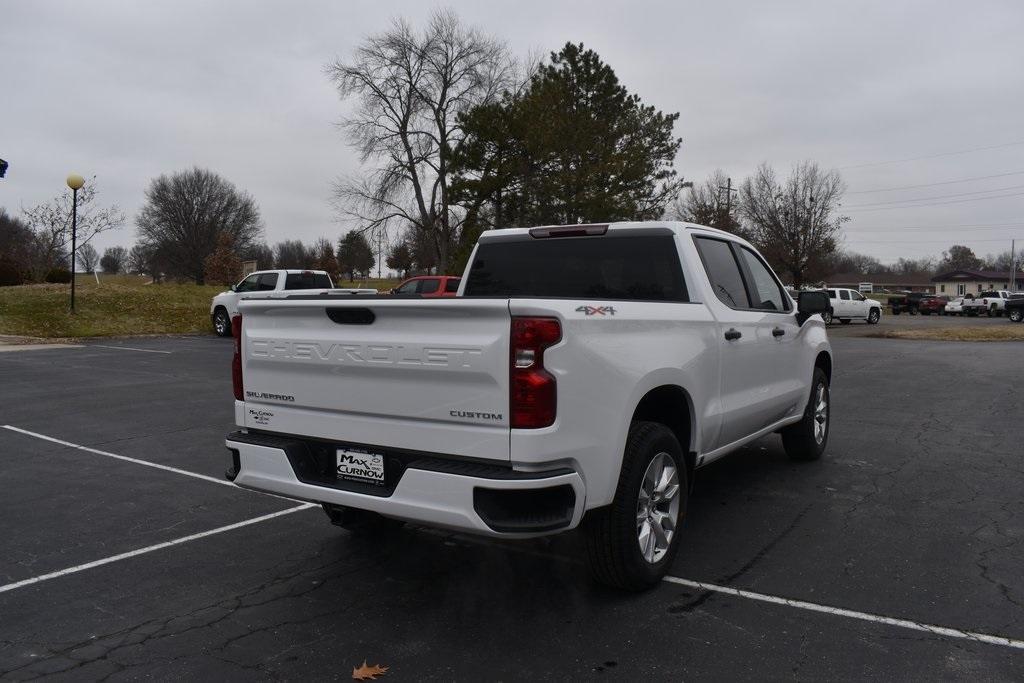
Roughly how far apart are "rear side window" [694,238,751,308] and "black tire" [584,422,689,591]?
141 cm

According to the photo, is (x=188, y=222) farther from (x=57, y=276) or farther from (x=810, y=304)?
(x=810, y=304)

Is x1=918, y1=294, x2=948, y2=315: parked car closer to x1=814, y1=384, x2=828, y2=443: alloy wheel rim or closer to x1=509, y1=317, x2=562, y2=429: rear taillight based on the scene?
x1=814, y1=384, x2=828, y2=443: alloy wheel rim

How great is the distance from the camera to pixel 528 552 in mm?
4516

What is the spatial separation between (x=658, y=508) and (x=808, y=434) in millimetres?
3147

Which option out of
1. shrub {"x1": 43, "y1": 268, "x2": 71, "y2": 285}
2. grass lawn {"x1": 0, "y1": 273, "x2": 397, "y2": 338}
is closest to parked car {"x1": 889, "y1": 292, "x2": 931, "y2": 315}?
grass lawn {"x1": 0, "y1": 273, "x2": 397, "y2": 338}

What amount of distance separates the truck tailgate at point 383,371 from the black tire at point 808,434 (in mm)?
4143

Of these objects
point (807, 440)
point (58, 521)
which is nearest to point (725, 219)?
point (807, 440)

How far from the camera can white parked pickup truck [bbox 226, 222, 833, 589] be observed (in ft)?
10.3

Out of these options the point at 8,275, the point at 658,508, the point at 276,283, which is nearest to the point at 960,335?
the point at 276,283

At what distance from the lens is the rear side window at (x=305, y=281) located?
2166cm

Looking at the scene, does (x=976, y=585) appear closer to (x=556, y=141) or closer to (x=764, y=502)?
(x=764, y=502)

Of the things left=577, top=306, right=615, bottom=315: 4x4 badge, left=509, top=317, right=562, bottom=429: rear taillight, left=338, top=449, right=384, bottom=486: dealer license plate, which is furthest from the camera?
left=338, top=449, right=384, bottom=486: dealer license plate

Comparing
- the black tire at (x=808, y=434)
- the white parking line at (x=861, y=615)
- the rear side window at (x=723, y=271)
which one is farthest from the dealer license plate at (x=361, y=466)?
the black tire at (x=808, y=434)

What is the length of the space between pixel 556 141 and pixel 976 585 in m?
29.0
